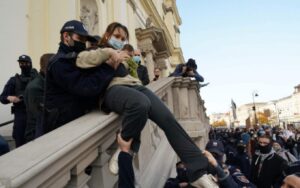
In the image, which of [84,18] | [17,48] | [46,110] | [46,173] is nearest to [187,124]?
[17,48]

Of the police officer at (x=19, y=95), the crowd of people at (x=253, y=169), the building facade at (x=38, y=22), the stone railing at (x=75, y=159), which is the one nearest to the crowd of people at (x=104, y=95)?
the stone railing at (x=75, y=159)

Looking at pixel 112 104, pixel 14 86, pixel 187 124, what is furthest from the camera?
pixel 187 124

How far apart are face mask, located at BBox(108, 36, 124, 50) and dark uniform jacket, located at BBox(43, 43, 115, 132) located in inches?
10.8

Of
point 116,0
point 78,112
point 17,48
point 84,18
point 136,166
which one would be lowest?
point 136,166

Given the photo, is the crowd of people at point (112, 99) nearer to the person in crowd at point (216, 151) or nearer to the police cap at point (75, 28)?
the police cap at point (75, 28)

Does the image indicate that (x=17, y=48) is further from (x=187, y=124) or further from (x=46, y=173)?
(x=46, y=173)

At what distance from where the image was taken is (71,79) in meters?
2.28

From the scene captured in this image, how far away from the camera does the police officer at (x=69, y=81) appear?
2297mm

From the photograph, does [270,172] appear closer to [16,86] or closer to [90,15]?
[16,86]

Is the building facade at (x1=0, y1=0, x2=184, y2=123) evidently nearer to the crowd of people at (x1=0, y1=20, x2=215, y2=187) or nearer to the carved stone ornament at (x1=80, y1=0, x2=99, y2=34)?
the carved stone ornament at (x1=80, y1=0, x2=99, y2=34)

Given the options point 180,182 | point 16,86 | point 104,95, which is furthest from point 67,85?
point 16,86

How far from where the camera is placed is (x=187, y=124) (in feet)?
19.8

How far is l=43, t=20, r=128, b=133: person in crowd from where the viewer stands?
2.30m

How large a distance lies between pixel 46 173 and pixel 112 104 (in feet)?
2.99
